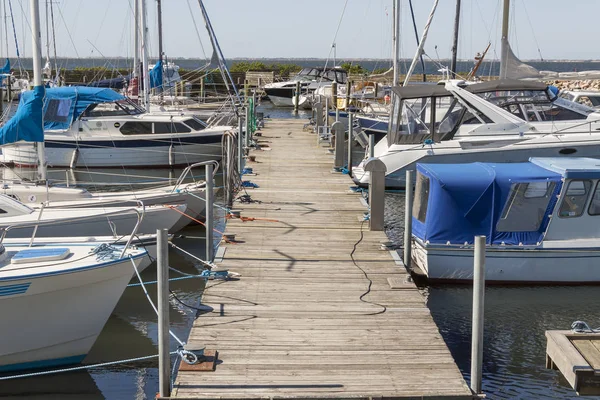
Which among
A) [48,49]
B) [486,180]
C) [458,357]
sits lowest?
[458,357]

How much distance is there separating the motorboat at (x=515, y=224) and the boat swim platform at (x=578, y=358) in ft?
22.1

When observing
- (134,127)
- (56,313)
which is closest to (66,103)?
(134,127)

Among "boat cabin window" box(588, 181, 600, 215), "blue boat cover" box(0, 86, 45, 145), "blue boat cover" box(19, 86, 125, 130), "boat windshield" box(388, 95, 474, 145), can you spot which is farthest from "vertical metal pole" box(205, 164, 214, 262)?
"blue boat cover" box(19, 86, 125, 130)

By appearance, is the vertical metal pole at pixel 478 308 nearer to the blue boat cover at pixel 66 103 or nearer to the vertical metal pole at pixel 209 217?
the vertical metal pole at pixel 209 217

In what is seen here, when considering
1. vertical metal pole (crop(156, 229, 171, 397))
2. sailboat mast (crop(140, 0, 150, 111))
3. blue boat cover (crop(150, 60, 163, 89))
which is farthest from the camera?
blue boat cover (crop(150, 60, 163, 89))

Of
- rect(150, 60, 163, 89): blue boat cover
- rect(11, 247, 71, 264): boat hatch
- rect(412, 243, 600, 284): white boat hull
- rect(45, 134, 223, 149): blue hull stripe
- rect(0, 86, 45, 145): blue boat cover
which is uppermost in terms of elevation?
rect(150, 60, 163, 89): blue boat cover

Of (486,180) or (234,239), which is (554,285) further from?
(234,239)

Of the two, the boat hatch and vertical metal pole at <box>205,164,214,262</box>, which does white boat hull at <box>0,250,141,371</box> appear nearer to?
the boat hatch

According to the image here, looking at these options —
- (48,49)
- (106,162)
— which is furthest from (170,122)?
(48,49)

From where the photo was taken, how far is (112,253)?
10.8 meters

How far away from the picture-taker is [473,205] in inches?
532

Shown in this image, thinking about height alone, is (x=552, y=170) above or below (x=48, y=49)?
below

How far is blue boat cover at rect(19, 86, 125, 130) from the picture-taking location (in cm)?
2452

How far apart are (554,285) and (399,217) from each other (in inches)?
244
